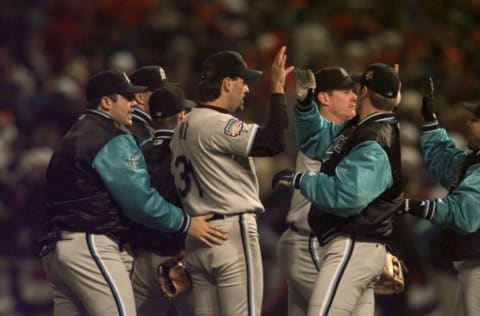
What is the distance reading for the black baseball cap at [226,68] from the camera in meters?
6.96

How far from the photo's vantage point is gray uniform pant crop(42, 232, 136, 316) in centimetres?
679

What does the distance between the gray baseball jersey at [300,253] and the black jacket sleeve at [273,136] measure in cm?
90

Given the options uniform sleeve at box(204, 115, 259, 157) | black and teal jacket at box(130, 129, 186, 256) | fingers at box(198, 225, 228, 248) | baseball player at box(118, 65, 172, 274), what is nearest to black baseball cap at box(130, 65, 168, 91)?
baseball player at box(118, 65, 172, 274)

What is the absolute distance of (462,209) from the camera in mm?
6945

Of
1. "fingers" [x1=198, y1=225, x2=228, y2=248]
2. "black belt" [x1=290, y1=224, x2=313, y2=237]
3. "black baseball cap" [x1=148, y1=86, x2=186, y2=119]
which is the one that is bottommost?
"black belt" [x1=290, y1=224, x2=313, y2=237]

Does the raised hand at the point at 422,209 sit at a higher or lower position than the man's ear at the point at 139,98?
lower

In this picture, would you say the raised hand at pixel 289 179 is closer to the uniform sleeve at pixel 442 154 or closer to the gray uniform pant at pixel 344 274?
the gray uniform pant at pixel 344 274

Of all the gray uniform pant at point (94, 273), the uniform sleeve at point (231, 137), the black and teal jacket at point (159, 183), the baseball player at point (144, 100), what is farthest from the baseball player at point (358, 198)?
the baseball player at point (144, 100)

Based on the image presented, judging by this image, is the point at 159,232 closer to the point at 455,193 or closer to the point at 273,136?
the point at 273,136

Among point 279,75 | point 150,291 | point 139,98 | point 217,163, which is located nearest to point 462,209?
point 279,75

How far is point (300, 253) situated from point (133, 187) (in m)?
1.20

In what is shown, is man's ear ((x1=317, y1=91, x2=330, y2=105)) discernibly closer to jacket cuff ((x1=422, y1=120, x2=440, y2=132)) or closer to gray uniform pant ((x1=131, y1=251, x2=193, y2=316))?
jacket cuff ((x1=422, y1=120, x2=440, y2=132))

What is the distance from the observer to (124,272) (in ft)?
22.6

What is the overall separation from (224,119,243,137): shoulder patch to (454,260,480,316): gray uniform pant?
4.83ft
